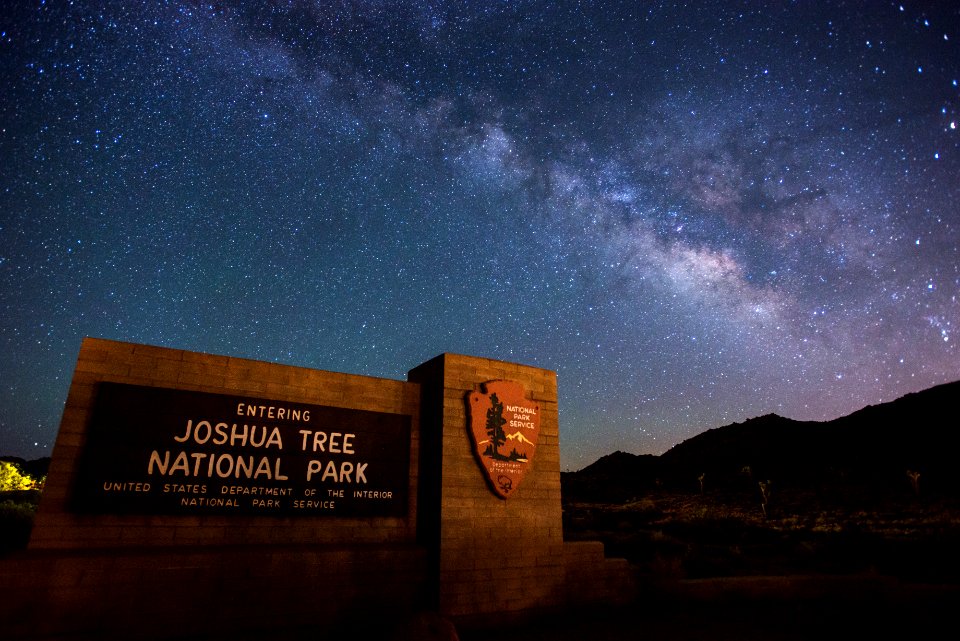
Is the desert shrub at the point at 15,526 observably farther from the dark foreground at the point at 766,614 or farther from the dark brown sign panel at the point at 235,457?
the dark foreground at the point at 766,614

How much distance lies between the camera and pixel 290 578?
7.19m

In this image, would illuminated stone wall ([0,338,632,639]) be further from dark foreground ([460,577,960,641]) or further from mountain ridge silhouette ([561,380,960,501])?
mountain ridge silhouette ([561,380,960,501])

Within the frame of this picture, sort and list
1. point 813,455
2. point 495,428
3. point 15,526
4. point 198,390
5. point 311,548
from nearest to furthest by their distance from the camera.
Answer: point 311,548, point 198,390, point 495,428, point 15,526, point 813,455

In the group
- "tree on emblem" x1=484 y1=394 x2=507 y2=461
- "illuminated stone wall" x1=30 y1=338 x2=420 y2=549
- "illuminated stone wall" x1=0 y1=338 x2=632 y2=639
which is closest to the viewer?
"illuminated stone wall" x1=0 y1=338 x2=632 y2=639

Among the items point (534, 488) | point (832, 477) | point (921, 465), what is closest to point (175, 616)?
point (534, 488)

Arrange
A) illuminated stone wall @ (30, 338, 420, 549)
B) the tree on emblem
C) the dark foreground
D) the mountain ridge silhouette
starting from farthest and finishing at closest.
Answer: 1. the mountain ridge silhouette
2. the tree on emblem
3. the dark foreground
4. illuminated stone wall @ (30, 338, 420, 549)

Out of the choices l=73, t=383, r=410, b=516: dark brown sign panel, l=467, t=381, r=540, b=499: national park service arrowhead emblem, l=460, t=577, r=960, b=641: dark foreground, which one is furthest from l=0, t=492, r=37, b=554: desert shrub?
l=460, t=577, r=960, b=641: dark foreground

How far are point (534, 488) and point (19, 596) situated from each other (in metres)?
7.21

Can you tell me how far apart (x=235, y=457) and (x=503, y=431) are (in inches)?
173

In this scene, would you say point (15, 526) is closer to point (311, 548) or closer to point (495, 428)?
point (311, 548)

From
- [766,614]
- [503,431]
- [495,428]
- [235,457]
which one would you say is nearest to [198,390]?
[235,457]

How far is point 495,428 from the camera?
946cm

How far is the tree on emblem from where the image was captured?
9.30m

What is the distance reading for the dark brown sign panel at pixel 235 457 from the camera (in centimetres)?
687
